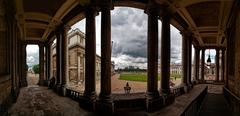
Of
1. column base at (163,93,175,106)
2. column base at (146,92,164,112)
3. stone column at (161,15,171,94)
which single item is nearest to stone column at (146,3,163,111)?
column base at (146,92,164,112)

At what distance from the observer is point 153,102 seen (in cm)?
1159

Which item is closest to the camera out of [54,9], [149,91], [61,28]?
[149,91]

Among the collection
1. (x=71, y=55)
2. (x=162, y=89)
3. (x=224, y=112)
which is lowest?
(x=224, y=112)

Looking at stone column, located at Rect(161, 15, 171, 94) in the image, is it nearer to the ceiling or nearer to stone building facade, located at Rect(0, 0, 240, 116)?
stone building facade, located at Rect(0, 0, 240, 116)

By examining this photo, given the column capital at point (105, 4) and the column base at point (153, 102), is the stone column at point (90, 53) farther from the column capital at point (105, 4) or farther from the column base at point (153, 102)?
the column base at point (153, 102)

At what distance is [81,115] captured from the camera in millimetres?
10414

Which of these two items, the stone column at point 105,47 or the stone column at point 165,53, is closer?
the stone column at point 105,47

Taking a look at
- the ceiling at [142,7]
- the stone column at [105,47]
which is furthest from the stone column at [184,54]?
the stone column at [105,47]

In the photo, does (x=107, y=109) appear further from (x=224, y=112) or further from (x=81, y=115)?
(x=224, y=112)

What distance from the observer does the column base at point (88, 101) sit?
37.7ft

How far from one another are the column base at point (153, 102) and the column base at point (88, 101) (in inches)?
A: 108

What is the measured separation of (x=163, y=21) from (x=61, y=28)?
8.57 m

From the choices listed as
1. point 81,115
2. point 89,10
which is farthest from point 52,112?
point 89,10

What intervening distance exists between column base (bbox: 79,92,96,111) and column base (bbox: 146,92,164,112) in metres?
2.75
